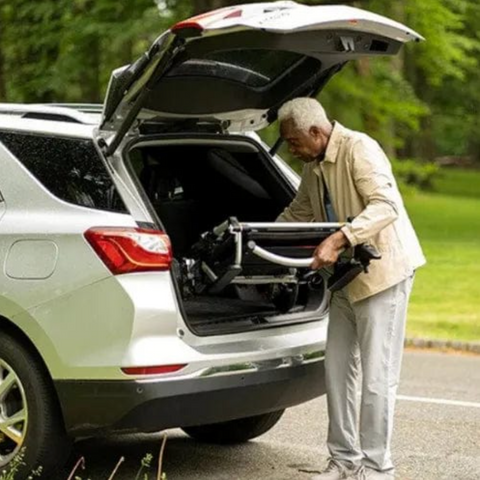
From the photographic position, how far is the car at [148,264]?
544 centimetres

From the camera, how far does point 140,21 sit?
23.8 m

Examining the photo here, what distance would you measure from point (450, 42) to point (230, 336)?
73.9 feet

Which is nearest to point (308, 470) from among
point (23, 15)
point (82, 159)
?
point (82, 159)

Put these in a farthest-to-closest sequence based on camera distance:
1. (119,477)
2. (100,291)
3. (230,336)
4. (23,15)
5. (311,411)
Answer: (23,15)
(311,411)
(119,477)
(230,336)
(100,291)

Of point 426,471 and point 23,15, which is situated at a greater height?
point 426,471

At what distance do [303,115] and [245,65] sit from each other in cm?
51

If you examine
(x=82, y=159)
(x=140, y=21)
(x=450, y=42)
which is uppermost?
(x=82, y=159)

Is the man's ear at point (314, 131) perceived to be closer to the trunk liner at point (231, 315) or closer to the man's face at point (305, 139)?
the man's face at point (305, 139)

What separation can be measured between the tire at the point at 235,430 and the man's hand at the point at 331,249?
4.94 ft

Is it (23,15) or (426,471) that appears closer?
(426,471)

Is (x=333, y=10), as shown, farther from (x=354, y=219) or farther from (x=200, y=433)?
(x=200, y=433)

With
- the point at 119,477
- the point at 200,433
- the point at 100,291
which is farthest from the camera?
the point at 200,433

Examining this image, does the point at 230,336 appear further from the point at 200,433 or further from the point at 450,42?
the point at 450,42

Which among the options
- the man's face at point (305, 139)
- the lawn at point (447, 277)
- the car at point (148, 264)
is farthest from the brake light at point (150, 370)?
the lawn at point (447, 277)
